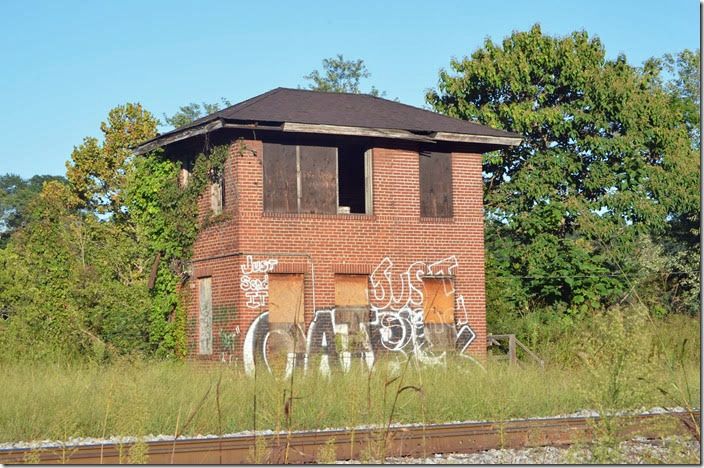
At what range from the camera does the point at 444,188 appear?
77.6ft

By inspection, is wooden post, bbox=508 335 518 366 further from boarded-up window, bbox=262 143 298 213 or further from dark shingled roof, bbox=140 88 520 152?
boarded-up window, bbox=262 143 298 213

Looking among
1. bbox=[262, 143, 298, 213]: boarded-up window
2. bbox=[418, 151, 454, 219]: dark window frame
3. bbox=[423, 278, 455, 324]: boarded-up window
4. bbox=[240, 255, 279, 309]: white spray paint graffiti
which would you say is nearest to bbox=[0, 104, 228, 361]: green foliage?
bbox=[262, 143, 298, 213]: boarded-up window

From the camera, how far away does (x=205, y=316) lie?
22.8m

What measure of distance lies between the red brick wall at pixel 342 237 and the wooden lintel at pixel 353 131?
2.09ft

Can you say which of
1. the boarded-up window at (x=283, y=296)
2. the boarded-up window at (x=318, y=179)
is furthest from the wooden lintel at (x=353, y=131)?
the boarded-up window at (x=283, y=296)

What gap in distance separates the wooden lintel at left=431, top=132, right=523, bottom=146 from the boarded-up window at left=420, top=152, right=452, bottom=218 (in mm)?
660

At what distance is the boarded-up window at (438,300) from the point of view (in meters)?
23.0

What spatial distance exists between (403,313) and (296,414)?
Answer: 10.2m

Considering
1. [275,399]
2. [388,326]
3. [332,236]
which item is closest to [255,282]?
[332,236]

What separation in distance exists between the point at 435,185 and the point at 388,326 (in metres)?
3.70

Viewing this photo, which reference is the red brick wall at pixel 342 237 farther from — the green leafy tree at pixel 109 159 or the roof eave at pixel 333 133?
the green leafy tree at pixel 109 159

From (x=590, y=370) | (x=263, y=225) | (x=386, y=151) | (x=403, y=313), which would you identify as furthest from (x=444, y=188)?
(x=590, y=370)

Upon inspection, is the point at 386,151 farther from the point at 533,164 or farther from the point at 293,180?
the point at 533,164

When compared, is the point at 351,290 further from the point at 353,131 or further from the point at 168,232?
the point at 168,232
